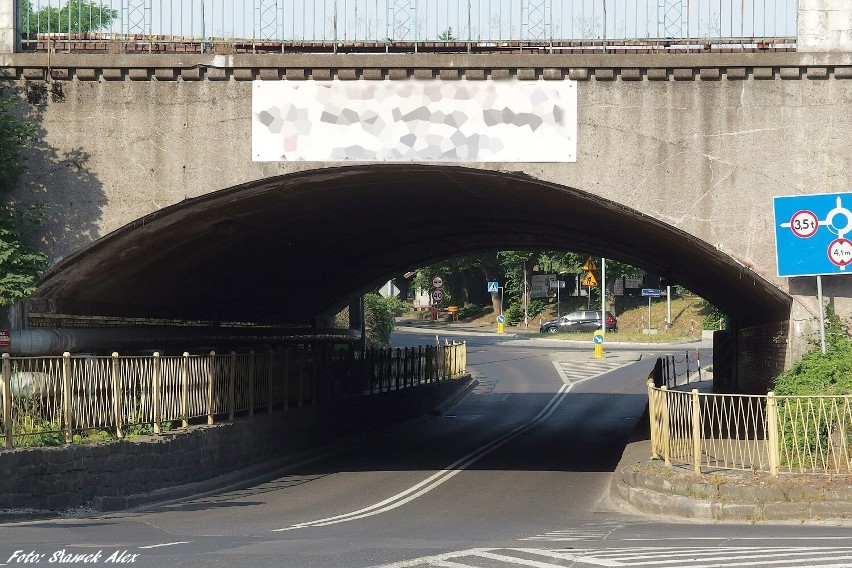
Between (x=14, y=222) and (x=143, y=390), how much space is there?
11.2 feet

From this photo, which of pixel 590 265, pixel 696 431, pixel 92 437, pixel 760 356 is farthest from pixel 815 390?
pixel 590 265

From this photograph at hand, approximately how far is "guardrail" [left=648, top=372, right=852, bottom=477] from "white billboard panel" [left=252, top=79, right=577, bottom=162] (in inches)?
185

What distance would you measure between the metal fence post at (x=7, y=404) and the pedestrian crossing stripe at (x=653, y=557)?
21.6 ft

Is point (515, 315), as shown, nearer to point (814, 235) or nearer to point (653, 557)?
point (814, 235)

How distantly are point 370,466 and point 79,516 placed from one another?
8280 mm

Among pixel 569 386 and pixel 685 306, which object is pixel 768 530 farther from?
pixel 685 306

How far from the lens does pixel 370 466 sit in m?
21.8

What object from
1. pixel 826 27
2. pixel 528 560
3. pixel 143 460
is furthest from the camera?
pixel 826 27

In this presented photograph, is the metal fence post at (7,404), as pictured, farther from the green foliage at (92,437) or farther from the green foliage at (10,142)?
the green foliage at (10,142)

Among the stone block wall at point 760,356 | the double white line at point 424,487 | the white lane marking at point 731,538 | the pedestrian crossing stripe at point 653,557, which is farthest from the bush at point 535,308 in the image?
the pedestrian crossing stripe at point 653,557

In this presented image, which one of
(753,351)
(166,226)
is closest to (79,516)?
(166,226)

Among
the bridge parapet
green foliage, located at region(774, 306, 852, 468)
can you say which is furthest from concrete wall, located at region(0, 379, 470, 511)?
green foliage, located at region(774, 306, 852, 468)

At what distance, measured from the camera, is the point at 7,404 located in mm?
14055

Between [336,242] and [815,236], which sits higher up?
[336,242]
